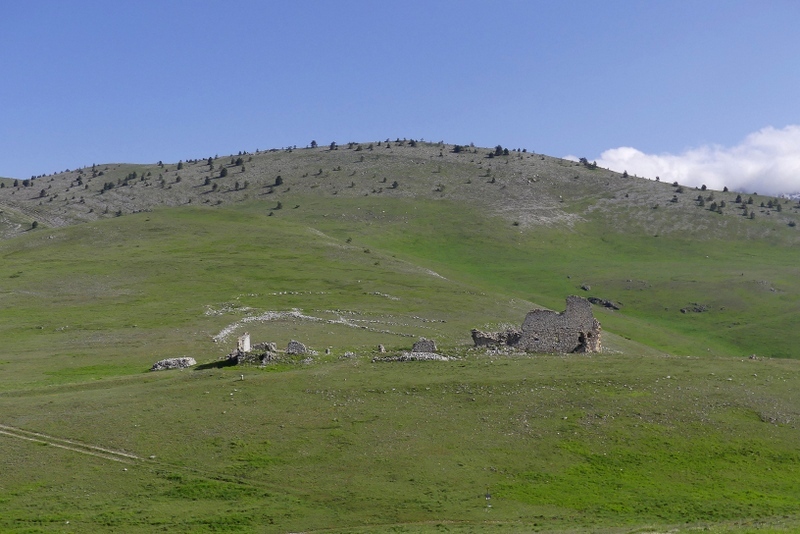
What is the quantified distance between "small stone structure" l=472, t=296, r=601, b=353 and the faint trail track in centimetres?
2896

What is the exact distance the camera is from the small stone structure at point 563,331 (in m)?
60.5

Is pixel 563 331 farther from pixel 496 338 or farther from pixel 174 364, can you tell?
pixel 174 364

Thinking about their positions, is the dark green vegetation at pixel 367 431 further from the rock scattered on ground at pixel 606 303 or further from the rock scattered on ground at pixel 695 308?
the rock scattered on ground at pixel 695 308

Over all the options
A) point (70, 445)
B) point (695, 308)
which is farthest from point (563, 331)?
point (695, 308)

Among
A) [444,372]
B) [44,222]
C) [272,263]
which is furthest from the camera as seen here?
[44,222]

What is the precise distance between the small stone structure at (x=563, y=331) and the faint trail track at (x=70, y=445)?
2896 cm

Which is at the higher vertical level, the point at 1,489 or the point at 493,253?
the point at 493,253

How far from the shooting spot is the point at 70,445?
4459 centimetres

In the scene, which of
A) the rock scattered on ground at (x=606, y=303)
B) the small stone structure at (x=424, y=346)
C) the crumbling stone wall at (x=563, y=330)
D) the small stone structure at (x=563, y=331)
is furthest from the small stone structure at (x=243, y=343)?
the rock scattered on ground at (x=606, y=303)

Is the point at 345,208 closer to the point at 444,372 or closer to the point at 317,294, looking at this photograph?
the point at 317,294

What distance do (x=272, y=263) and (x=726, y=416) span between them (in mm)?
85711

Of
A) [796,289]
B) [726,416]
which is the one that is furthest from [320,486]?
[796,289]

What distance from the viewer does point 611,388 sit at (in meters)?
50.2

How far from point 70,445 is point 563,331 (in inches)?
1299
